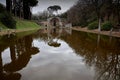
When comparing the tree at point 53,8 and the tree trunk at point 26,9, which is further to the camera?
the tree at point 53,8

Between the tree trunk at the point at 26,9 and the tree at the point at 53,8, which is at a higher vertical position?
the tree at the point at 53,8

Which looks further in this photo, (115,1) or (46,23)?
(46,23)

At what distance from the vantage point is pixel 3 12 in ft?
114

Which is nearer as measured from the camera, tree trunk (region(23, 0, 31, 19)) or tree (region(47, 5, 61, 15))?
tree trunk (region(23, 0, 31, 19))

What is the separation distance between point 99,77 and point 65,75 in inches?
41.2

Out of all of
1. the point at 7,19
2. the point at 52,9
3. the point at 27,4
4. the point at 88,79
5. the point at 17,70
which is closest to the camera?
the point at 88,79

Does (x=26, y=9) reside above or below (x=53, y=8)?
below

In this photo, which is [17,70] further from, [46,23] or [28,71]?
[46,23]

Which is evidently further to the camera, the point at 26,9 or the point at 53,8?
the point at 53,8

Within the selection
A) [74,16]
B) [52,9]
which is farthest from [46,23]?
[74,16]

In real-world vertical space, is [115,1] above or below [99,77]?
above

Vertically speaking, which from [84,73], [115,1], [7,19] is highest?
[115,1]

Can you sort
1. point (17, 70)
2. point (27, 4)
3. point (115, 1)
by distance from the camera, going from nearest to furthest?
point (17, 70)
point (115, 1)
point (27, 4)

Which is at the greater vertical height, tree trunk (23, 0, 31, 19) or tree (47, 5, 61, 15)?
tree (47, 5, 61, 15)
